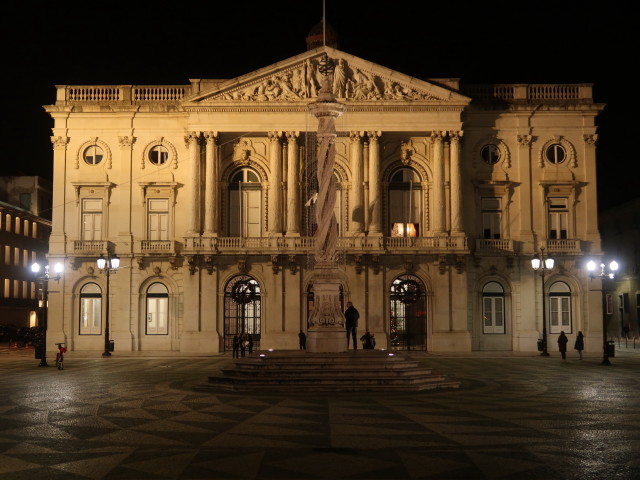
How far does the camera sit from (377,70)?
5506 cm

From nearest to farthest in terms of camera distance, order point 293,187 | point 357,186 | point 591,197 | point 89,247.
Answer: point 357,186
point 293,187
point 89,247
point 591,197

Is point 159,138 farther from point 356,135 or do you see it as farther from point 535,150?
point 535,150

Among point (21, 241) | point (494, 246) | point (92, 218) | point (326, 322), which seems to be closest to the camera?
point (326, 322)

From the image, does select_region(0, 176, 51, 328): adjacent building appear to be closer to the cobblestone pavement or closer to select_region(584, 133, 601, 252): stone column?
select_region(584, 133, 601, 252): stone column

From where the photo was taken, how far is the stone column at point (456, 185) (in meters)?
55.2

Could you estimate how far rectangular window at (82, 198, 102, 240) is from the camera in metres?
57.0

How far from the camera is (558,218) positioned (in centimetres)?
5722

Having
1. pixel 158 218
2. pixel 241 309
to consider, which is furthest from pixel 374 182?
pixel 158 218

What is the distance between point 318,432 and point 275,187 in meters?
37.3

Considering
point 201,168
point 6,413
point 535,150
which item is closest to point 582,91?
point 535,150

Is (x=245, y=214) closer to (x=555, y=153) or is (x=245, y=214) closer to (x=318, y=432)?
(x=555, y=153)

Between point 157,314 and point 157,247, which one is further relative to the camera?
point 157,314

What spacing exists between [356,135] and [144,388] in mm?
30003

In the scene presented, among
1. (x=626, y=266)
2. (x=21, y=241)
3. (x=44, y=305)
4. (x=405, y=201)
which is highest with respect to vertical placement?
(x=405, y=201)
